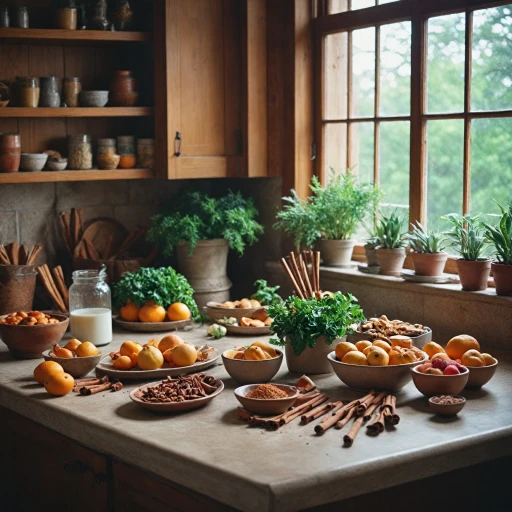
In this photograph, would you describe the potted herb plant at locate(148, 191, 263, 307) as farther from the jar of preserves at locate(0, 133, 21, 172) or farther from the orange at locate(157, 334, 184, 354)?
the orange at locate(157, 334, 184, 354)

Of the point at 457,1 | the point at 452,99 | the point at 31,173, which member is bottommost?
the point at 31,173

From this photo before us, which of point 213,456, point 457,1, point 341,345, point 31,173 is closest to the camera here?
point 213,456

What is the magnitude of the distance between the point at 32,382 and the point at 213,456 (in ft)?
3.06

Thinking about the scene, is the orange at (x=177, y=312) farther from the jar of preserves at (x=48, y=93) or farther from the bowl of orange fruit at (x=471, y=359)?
the bowl of orange fruit at (x=471, y=359)

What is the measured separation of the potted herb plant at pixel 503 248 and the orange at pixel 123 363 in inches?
51.4

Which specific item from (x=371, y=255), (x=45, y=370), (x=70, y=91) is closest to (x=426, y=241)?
(x=371, y=255)

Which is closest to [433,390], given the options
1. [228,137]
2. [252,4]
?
[228,137]

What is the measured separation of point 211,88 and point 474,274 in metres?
1.45

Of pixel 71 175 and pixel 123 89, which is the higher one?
pixel 123 89

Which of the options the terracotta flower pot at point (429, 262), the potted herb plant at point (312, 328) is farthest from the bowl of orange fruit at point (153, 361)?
the terracotta flower pot at point (429, 262)

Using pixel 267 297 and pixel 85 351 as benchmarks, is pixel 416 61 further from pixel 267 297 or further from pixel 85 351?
pixel 85 351

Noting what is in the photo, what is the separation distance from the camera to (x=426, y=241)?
133 inches

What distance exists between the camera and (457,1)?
3.31 meters

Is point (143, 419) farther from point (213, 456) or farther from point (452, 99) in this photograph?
point (452, 99)
